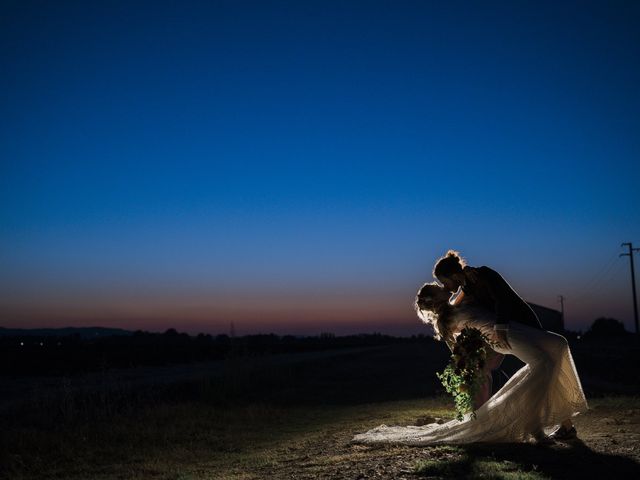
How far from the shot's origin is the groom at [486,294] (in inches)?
332

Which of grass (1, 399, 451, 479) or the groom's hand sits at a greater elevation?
the groom's hand

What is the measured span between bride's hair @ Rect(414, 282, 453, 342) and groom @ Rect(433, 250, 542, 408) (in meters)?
0.15

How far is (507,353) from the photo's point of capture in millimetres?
8594

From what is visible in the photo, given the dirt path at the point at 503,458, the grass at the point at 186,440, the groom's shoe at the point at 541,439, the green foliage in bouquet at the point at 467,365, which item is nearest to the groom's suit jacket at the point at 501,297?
the green foliage in bouquet at the point at 467,365

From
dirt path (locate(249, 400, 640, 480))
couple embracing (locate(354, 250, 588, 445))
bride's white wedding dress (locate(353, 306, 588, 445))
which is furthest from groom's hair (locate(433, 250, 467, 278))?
dirt path (locate(249, 400, 640, 480))

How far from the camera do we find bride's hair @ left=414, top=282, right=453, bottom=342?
8.91m

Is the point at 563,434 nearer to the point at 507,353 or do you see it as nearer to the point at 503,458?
the point at 507,353

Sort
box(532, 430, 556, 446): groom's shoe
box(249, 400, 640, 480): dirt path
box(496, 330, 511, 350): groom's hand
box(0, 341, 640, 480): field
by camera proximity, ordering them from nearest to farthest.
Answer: box(249, 400, 640, 480): dirt path, box(0, 341, 640, 480): field, box(532, 430, 556, 446): groom's shoe, box(496, 330, 511, 350): groom's hand

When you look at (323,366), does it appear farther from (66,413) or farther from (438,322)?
(438,322)

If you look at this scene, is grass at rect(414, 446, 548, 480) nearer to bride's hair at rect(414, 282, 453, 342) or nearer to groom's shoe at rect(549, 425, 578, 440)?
groom's shoe at rect(549, 425, 578, 440)

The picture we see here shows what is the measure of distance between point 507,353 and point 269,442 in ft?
18.2

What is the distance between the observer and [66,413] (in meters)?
14.9

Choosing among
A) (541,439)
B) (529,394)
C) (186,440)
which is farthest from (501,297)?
(186,440)

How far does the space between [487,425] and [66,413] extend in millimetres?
10481
